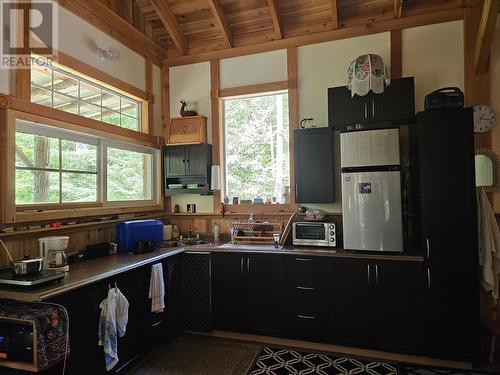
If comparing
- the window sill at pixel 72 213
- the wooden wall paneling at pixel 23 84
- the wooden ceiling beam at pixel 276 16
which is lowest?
the window sill at pixel 72 213

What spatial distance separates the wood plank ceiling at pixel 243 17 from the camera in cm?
357

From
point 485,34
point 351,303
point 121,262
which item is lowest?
point 351,303

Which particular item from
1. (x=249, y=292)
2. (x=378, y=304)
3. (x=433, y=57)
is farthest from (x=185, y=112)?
(x=378, y=304)

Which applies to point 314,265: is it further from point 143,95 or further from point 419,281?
point 143,95

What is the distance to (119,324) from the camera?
2.48 meters

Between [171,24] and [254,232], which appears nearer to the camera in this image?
[254,232]

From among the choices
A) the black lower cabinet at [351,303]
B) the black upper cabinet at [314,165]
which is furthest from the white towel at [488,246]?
the black upper cabinet at [314,165]

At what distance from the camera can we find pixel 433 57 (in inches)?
136

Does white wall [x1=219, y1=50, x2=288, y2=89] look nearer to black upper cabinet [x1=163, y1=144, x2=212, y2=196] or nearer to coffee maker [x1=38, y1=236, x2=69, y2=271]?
black upper cabinet [x1=163, y1=144, x2=212, y2=196]

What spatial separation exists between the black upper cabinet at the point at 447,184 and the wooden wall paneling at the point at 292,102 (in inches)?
56.0

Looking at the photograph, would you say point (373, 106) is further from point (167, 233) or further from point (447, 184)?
point (167, 233)

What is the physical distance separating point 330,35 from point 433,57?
3.74ft

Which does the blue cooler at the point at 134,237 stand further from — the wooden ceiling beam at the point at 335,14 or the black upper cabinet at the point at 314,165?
the wooden ceiling beam at the point at 335,14

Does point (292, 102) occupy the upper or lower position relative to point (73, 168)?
upper
